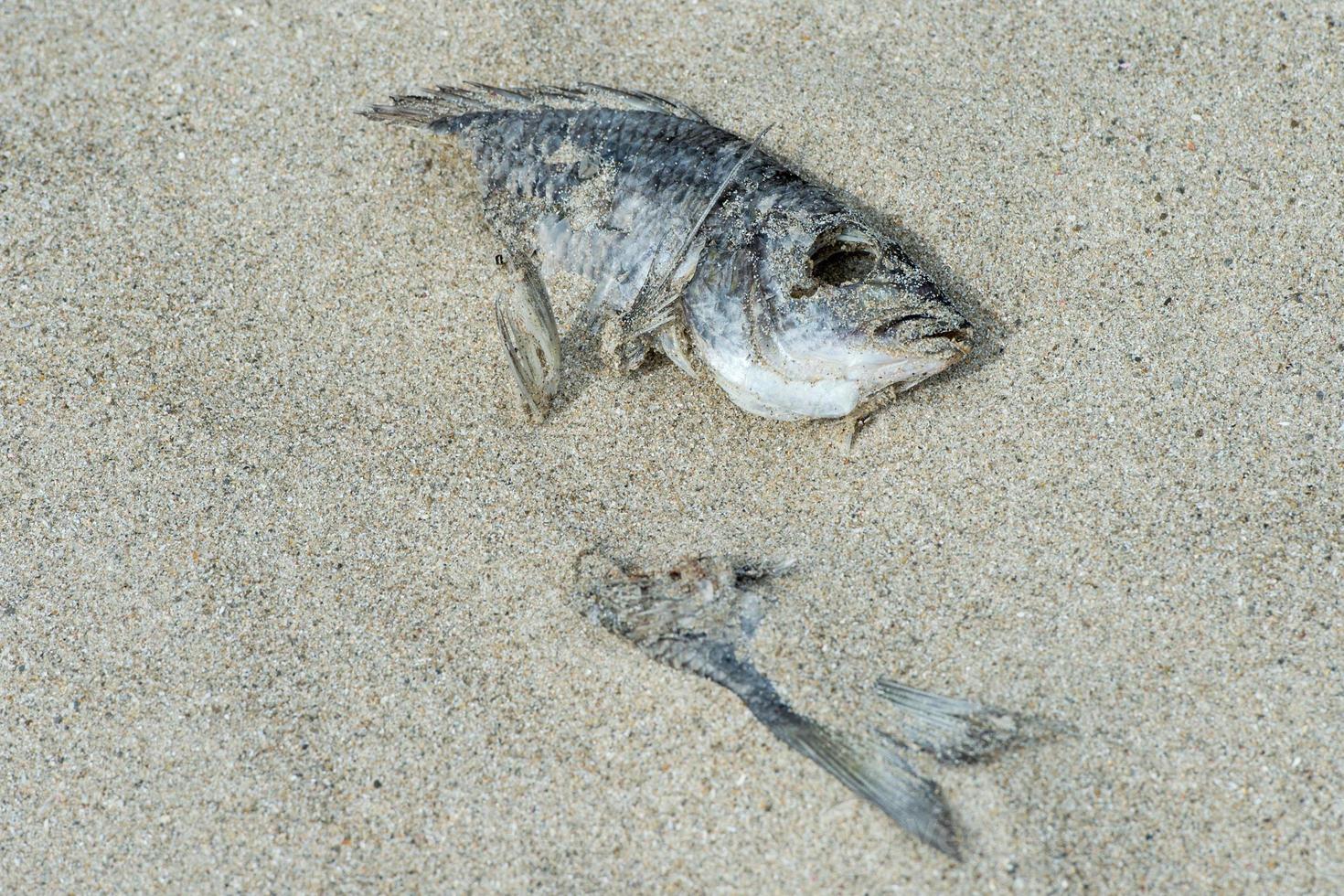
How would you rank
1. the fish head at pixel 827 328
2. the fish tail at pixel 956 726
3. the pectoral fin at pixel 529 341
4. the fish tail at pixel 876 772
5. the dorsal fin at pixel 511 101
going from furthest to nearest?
the dorsal fin at pixel 511 101, the pectoral fin at pixel 529 341, the fish head at pixel 827 328, the fish tail at pixel 956 726, the fish tail at pixel 876 772

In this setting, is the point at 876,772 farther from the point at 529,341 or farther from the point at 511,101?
the point at 511,101

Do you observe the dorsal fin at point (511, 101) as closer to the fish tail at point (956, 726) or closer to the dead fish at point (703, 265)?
the dead fish at point (703, 265)

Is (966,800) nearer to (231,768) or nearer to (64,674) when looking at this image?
(231,768)

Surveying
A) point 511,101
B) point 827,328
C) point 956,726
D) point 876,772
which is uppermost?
point 511,101

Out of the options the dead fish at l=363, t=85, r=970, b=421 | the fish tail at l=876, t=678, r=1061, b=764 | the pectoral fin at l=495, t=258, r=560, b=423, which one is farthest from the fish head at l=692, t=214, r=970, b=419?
the fish tail at l=876, t=678, r=1061, b=764

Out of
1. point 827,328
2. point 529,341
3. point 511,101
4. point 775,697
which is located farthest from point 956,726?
point 511,101

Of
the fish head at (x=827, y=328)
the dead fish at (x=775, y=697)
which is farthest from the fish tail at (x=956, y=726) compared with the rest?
the fish head at (x=827, y=328)
